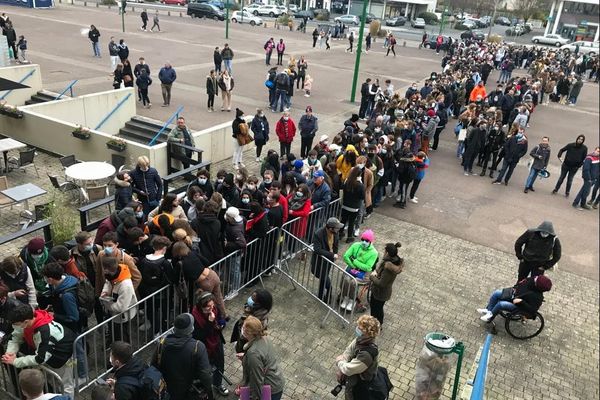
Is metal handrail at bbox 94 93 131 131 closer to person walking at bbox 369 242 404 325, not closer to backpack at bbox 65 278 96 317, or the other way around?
backpack at bbox 65 278 96 317

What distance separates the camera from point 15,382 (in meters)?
5.28

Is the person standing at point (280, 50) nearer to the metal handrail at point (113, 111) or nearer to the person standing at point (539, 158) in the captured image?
the metal handrail at point (113, 111)

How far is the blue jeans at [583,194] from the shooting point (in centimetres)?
1165

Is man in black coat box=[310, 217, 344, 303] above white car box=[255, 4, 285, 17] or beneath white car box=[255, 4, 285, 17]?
beneath

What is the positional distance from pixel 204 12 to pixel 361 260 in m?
47.1

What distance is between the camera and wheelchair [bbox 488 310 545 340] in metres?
7.13

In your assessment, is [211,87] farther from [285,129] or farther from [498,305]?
[498,305]

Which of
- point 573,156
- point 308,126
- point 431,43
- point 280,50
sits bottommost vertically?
point 308,126

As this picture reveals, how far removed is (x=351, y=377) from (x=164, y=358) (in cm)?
177

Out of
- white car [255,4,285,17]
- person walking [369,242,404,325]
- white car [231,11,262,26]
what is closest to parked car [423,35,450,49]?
white car [231,11,262,26]

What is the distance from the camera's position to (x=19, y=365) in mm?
4711

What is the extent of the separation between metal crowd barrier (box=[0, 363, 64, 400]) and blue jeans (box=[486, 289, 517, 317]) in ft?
18.8

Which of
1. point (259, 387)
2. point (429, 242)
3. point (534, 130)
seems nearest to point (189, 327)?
point (259, 387)

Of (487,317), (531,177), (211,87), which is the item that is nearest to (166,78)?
(211,87)
